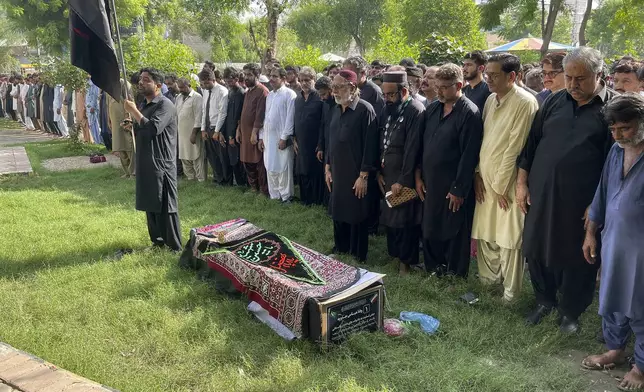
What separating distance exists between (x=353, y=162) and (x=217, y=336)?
2140 millimetres

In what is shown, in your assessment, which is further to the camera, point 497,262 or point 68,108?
point 68,108

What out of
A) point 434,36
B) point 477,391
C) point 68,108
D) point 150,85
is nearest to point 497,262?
point 477,391

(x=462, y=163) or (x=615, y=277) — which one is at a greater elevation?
(x=462, y=163)

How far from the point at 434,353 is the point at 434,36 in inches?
310

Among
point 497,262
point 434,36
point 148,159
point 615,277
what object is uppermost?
point 434,36

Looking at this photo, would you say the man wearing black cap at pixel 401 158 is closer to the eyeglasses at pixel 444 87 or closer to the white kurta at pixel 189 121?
the eyeglasses at pixel 444 87

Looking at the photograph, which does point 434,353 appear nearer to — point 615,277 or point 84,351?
point 615,277

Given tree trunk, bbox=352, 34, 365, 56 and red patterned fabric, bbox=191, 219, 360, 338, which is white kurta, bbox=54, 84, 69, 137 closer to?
red patterned fabric, bbox=191, 219, 360, 338

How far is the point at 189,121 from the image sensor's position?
917cm

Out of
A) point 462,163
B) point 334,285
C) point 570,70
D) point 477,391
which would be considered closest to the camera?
point 477,391

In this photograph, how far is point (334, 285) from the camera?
371 centimetres

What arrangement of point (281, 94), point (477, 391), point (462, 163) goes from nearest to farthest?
point (477, 391) → point (462, 163) → point (281, 94)

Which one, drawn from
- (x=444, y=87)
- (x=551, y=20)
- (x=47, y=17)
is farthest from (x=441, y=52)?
(x=47, y=17)

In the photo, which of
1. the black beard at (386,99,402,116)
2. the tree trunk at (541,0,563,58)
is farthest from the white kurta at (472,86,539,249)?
the tree trunk at (541,0,563,58)
